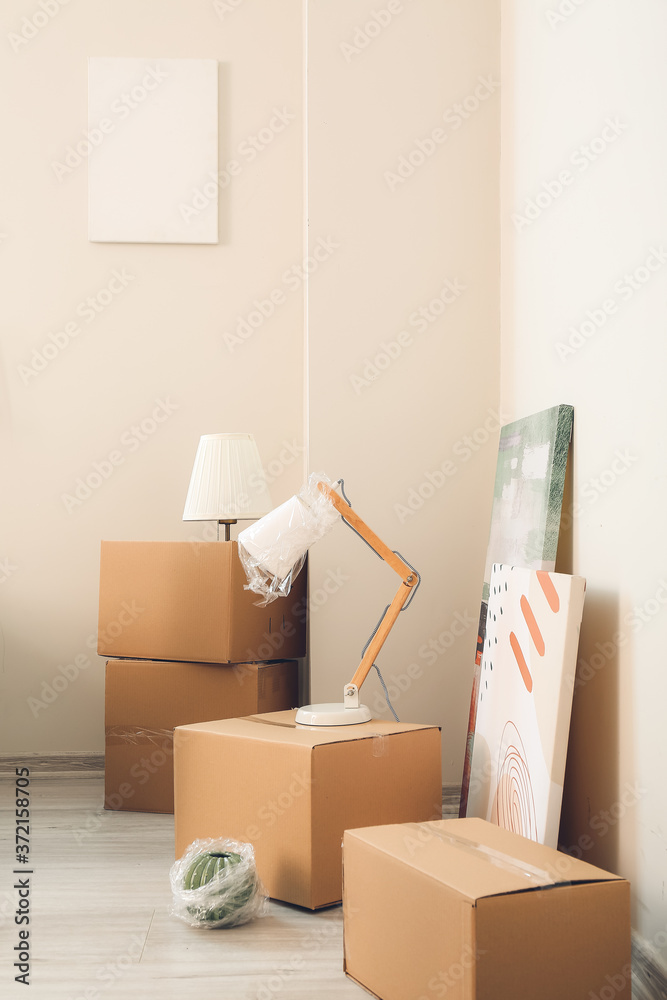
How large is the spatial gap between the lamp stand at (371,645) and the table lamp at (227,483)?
558 millimetres

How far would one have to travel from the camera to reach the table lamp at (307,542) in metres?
1.79

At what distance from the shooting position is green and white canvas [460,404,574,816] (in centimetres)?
181

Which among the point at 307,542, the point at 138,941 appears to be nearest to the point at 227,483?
the point at 307,542

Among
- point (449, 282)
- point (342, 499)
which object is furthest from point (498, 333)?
point (342, 499)

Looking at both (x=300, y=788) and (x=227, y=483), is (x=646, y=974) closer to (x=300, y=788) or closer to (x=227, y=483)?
Result: (x=300, y=788)

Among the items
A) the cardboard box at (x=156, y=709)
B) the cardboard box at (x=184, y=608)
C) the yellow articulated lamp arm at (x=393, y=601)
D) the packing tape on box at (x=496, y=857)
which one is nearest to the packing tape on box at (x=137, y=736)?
the cardboard box at (x=156, y=709)

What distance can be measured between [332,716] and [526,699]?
438 mm

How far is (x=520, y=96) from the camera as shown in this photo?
225cm

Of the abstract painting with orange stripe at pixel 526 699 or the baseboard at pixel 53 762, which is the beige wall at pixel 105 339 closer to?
the baseboard at pixel 53 762

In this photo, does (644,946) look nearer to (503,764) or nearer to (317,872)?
(503,764)

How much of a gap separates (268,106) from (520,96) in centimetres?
98

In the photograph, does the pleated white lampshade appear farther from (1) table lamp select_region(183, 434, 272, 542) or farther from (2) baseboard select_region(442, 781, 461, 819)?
(2) baseboard select_region(442, 781, 461, 819)

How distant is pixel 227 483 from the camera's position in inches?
94.6

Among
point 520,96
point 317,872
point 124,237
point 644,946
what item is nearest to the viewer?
point 644,946
